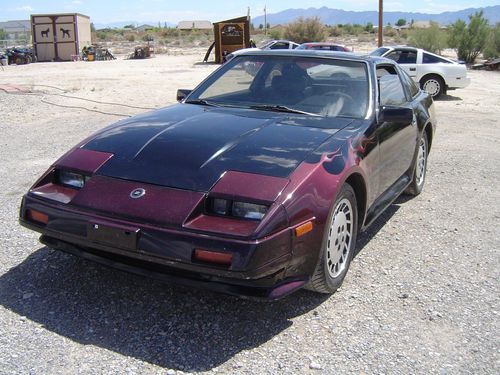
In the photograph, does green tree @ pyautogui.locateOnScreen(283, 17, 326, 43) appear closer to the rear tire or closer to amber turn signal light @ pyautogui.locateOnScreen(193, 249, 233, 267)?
the rear tire

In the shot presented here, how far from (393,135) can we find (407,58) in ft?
38.7

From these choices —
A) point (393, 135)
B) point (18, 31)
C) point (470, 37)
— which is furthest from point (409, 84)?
point (18, 31)

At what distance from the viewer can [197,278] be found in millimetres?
3010

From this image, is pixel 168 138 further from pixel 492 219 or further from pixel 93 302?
pixel 492 219

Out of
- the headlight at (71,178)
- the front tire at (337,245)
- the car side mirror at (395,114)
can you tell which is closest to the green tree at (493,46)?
the car side mirror at (395,114)

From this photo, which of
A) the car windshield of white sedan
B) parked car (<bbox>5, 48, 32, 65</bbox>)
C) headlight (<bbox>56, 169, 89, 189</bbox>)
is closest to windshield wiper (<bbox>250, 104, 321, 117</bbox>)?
the car windshield of white sedan

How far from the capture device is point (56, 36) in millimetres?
36969

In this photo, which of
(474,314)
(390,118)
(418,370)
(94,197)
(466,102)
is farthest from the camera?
(466,102)

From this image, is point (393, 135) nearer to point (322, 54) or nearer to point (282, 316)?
point (322, 54)

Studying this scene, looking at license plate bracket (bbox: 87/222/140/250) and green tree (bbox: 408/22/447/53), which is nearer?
license plate bracket (bbox: 87/222/140/250)

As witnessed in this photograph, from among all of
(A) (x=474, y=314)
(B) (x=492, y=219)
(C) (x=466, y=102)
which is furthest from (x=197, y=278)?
(C) (x=466, y=102)

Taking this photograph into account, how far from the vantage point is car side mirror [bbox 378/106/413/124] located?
166 inches

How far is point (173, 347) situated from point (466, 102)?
13.8 metres

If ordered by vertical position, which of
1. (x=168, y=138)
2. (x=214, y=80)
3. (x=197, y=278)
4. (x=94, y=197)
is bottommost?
(x=197, y=278)
